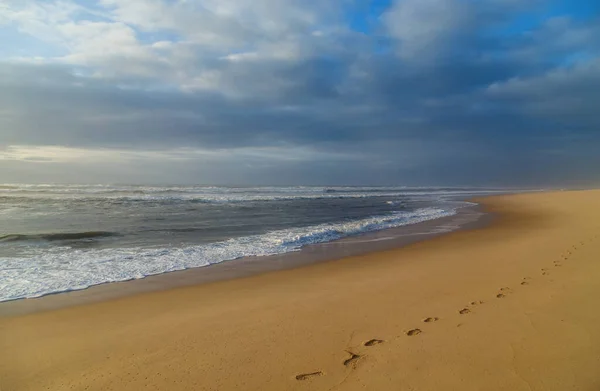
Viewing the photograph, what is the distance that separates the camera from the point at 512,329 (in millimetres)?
4273

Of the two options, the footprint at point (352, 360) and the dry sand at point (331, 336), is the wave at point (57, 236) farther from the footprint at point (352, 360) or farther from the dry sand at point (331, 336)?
the footprint at point (352, 360)

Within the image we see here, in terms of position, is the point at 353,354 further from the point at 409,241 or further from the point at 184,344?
the point at 409,241

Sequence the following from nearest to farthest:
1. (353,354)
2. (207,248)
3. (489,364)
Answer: (489,364) → (353,354) → (207,248)

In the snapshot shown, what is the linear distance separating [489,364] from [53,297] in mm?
6916

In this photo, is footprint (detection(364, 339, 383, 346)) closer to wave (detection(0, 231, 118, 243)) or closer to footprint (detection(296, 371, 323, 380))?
footprint (detection(296, 371, 323, 380))

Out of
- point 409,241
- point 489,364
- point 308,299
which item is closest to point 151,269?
point 308,299

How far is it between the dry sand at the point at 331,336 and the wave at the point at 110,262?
168 centimetres

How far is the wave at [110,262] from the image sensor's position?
7074mm

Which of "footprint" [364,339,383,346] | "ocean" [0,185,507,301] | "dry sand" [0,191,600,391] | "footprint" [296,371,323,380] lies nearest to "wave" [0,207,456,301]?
"ocean" [0,185,507,301]

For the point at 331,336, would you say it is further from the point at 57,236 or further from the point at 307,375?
the point at 57,236

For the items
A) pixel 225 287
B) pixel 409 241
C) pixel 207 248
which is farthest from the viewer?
pixel 409 241

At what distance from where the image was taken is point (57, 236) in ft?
43.4

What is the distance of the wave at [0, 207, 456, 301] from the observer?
707 cm

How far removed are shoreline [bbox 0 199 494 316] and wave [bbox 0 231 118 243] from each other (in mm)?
7012
